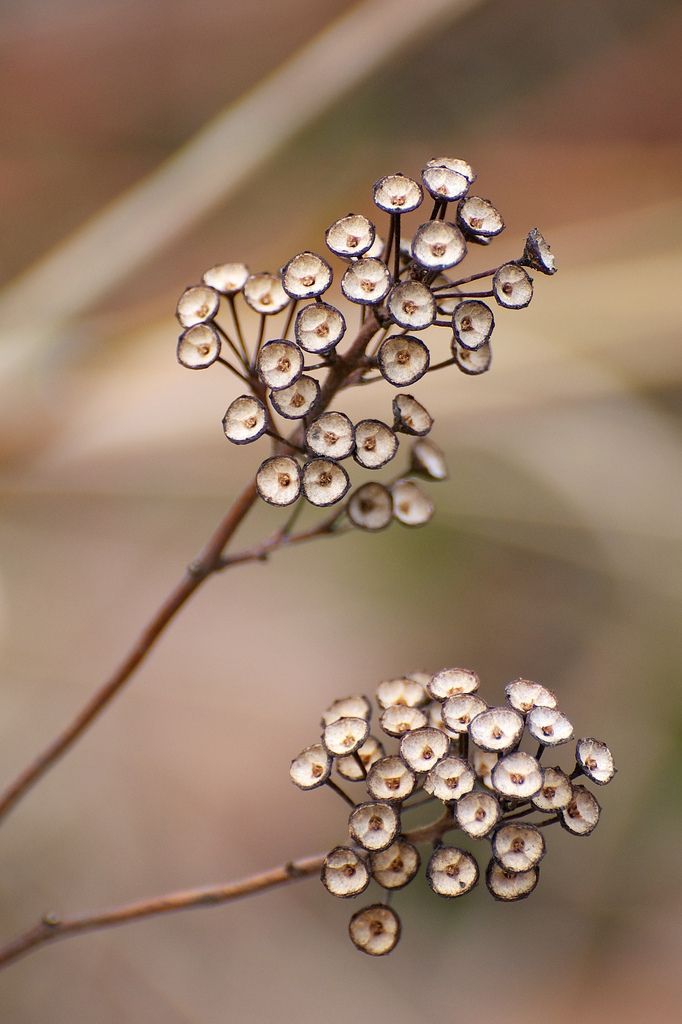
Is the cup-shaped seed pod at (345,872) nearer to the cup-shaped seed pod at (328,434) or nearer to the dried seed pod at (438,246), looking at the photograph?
the cup-shaped seed pod at (328,434)

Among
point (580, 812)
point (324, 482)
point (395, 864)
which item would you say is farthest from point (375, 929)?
point (324, 482)

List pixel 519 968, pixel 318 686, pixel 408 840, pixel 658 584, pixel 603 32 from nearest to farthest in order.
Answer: pixel 408 840
pixel 519 968
pixel 658 584
pixel 318 686
pixel 603 32

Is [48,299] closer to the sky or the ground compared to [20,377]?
closer to the sky

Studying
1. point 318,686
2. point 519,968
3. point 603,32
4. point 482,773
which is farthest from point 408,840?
point 603,32

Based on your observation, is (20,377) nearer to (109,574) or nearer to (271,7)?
Answer: (109,574)

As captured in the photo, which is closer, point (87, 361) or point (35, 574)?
point (87, 361)
